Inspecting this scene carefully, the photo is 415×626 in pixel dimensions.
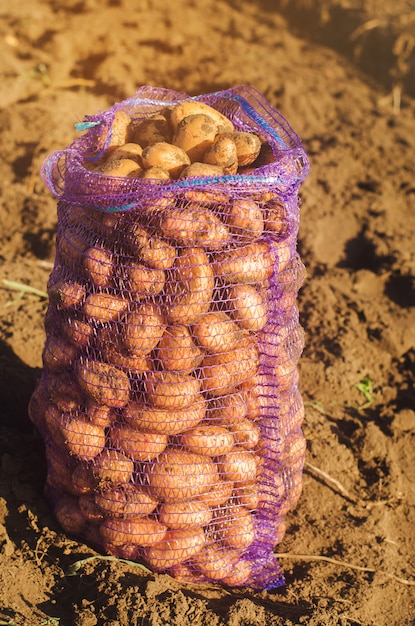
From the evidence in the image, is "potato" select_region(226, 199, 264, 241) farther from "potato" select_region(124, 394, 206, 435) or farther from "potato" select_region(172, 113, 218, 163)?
"potato" select_region(124, 394, 206, 435)

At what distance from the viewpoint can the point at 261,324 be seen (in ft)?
7.41

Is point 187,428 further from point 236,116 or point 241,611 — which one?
point 236,116

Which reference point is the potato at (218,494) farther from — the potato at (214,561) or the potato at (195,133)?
the potato at (195,133)

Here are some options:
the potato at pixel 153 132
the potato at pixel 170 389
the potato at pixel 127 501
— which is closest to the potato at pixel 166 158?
the potato at pixel 153 132

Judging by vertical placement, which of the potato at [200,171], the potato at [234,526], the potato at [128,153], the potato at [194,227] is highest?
the potato at [200,171]

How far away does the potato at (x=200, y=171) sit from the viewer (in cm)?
217

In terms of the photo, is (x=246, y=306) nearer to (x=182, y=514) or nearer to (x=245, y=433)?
(x=245, y=433)

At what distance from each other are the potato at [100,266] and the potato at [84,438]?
474 mm

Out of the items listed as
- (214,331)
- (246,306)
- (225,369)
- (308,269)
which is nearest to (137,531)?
(225,369)

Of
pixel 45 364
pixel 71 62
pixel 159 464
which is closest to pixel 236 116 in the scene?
pixel 45 364

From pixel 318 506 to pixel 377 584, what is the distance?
42 cm

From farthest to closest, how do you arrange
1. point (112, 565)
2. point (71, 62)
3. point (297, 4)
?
point (297, 4)
point (71, 62)
point (112, 565)

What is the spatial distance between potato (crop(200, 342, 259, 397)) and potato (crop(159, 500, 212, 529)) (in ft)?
1.26

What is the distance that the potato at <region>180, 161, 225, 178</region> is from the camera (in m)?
2.17
